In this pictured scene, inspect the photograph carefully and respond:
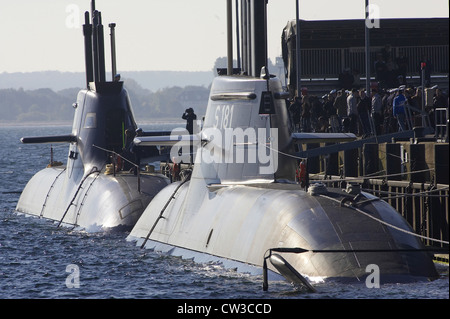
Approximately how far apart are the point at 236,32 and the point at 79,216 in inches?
381

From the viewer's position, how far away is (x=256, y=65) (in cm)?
2206

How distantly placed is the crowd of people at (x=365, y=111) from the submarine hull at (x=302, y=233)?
24.0 feet

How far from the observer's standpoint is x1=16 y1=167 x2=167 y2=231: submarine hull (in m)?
28.6

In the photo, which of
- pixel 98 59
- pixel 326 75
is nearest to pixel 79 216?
pixel 98 59

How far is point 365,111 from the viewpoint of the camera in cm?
2920

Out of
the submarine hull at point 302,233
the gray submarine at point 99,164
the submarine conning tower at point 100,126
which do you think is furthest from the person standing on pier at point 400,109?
the submarine conning tower at point 100,126

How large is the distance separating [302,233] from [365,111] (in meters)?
12.3

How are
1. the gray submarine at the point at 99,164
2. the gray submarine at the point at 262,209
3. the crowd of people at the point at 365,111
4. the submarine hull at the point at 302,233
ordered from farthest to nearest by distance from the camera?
the gray submarine at the point at 99,164 → the crowd of people at the point at 365,111 → the gray submarine at the point at 262,209 → the submarine hull at the point at 302,233

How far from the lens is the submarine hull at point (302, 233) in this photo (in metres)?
16.8

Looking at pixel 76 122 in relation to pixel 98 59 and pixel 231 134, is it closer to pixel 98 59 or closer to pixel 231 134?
pixel 98 59

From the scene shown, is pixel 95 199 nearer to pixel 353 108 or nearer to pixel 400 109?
pixel 353 108

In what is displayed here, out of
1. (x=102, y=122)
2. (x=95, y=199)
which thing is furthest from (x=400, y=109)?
Answer: (x=102, y=122)

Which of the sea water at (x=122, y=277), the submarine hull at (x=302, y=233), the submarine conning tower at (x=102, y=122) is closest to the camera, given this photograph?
the sea water at (x=122, y=277)

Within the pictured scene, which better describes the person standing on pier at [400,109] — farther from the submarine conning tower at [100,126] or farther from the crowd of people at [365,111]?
the submarine conning tower at [100,126]
